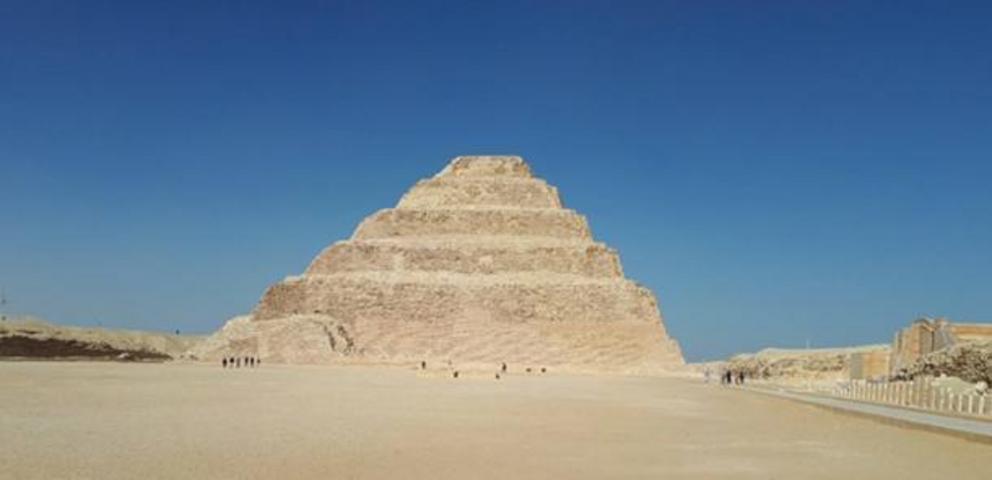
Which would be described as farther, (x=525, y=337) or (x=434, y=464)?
(x=525, y=337)

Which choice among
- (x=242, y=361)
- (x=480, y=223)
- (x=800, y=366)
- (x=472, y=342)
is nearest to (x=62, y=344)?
(x=242, y=361)

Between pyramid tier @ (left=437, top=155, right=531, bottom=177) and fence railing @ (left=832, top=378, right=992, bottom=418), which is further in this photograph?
pyramid tier @ (left=437, top=155, right=531, bottom=177)

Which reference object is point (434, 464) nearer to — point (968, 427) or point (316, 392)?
point (968, 427)

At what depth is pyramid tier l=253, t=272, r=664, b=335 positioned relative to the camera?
55281 mm

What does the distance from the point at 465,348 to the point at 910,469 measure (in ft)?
135

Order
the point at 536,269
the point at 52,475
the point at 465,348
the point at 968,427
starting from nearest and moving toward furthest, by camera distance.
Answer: the point at 52,475, the point at 968,427, the point at 465,348, the point at 536,269

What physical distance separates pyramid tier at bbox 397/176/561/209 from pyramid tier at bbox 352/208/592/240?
1284 mm

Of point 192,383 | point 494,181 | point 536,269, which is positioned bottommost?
point 192,383

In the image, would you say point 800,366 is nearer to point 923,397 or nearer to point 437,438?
point 923,397

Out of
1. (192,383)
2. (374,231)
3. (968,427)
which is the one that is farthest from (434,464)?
(374,231)

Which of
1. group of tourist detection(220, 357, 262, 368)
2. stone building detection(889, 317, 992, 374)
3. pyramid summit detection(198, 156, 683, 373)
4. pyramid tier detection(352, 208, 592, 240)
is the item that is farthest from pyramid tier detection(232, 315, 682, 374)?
stone building detection(889, 317, 992, 374)

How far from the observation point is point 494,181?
63344 millimetres

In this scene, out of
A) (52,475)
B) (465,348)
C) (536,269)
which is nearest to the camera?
(52,475)

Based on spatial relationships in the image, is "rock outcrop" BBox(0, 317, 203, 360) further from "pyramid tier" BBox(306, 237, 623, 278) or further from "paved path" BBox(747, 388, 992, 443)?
"paved path" BBox(747, 388, 992, 443)
